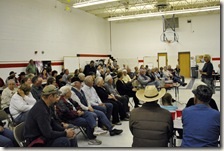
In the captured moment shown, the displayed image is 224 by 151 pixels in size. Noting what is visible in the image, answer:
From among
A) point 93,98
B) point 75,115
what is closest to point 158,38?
point 93,98

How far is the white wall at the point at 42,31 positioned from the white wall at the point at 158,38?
2320 millimetres

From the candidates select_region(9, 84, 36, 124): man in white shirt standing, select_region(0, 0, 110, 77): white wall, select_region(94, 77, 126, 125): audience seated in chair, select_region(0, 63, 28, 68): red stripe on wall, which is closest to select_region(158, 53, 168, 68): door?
select_region(0, 0, 110, 77): white wall

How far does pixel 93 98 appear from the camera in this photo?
173 inches

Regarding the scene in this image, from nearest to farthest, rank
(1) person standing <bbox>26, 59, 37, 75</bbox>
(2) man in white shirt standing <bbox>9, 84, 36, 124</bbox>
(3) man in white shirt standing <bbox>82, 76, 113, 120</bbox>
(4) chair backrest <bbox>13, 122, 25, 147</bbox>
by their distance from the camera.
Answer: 1. (4) chair backrest <bbox>13, 122, 25, 147</bbox>
2. (2) man in white shirt standing <bbox>9, 84, 36, 124</bbox>
3. (3) man in white shirt standing <bbox>82, 76, 113, 120</bbox>
4. (1) person standing <bbox>26, 59, 37, 75</bbox>

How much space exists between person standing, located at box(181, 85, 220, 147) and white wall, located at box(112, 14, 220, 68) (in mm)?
11636

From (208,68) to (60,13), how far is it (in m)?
6.93

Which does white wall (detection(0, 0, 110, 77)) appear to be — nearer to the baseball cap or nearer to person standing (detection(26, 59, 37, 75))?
person standing (detection(26, 59, 37, 75))

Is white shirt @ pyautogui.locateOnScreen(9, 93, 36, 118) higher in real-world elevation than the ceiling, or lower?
lower

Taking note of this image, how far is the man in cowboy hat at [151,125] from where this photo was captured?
2.19m

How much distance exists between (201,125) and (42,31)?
834cm

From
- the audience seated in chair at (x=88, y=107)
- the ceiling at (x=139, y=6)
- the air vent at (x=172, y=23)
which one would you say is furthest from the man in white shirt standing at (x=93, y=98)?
the air vent at (x=172, y=23)

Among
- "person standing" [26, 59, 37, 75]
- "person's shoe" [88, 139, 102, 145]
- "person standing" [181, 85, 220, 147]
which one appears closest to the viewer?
"person standing" [181, 85, 220, 147]

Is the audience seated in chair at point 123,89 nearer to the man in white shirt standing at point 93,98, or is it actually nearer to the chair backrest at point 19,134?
the man in white shirt standing at point 93,98

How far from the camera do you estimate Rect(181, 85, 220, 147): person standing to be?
2004 millimetres
